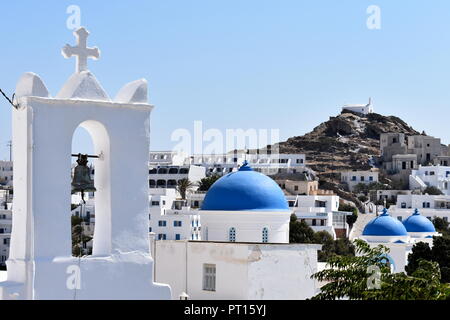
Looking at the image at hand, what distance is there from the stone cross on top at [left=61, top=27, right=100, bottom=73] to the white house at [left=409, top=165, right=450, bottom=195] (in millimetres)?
87884

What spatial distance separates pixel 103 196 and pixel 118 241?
1.74 feet

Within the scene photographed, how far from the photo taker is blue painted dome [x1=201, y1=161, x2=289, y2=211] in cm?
2339

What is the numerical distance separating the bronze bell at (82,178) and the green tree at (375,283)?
289 cm

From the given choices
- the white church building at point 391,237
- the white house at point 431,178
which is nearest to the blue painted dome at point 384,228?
the white church building at point 391,237

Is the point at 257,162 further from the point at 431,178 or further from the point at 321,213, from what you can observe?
the point at 321,213

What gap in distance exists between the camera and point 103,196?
10.9m

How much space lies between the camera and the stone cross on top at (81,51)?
1062cm

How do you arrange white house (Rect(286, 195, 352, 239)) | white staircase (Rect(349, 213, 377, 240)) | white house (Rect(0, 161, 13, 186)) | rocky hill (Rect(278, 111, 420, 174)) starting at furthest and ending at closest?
rocky hill (Rect(278, 111, 420, 174)), white house (Rect(0, 161, 13, 186)), white staircase (Rect(349, 213, 377, 240)), white house (Rect(286, 195, 352, 239))

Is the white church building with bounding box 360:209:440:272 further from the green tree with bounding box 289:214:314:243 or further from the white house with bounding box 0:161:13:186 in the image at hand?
the white house with bounding box 0:161:13:186

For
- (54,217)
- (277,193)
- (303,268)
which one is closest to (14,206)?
(54,217)

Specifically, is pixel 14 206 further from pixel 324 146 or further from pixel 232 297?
pixel 324 146

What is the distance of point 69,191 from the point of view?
10.5 m

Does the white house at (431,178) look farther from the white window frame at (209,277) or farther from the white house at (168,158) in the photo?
the white window frame at (209,277)

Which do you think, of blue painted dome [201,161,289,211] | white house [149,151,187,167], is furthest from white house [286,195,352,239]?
blue painted dome [201,161,289,211]
